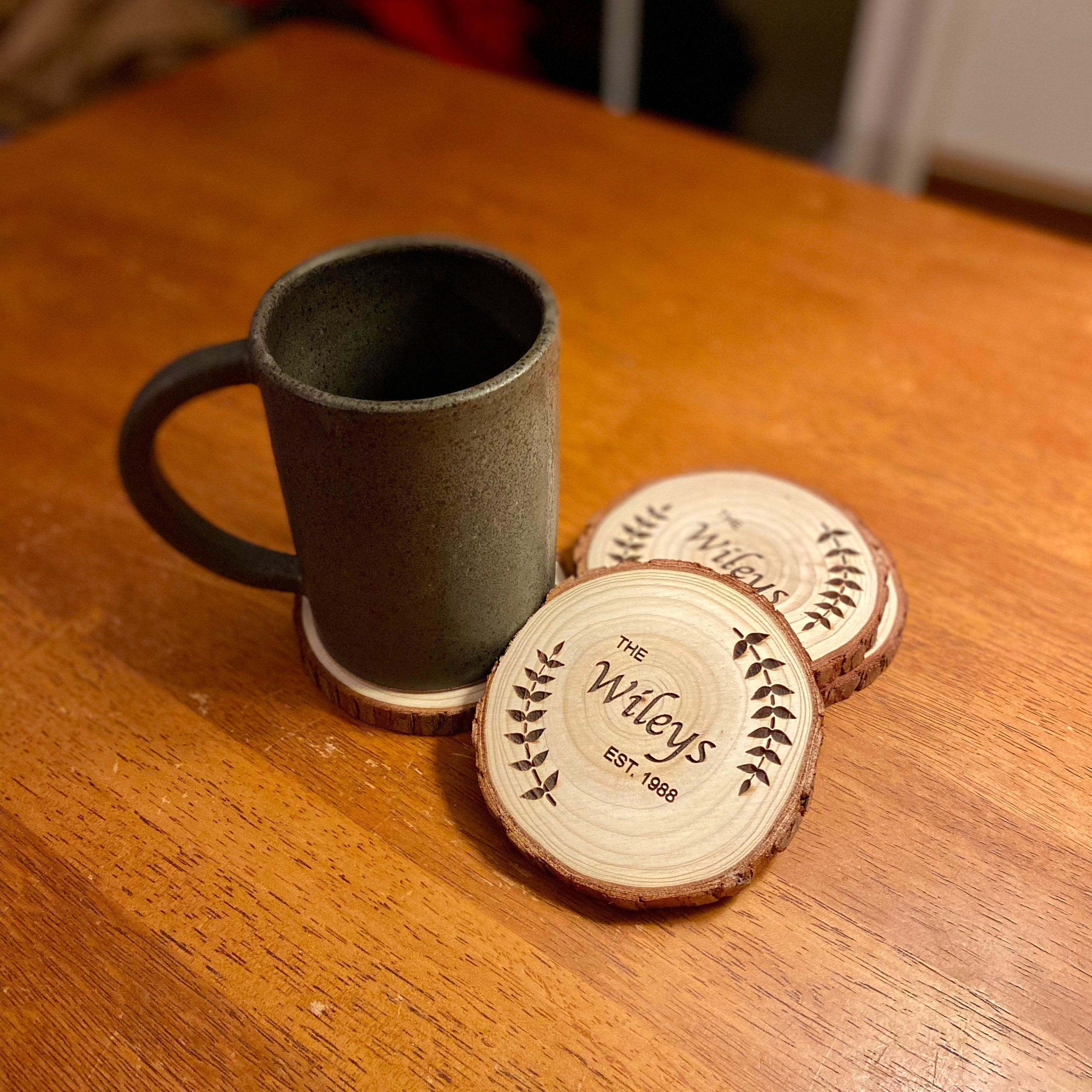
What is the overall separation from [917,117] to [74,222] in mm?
1867

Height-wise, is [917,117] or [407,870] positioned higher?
[407,870]

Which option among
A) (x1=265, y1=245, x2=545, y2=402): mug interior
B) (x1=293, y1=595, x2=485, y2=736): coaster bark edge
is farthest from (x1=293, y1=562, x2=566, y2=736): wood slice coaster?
(x1=265, y1=245, x2=545, y2=402): mug interior

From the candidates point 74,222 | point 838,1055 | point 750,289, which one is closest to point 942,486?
point 750,289

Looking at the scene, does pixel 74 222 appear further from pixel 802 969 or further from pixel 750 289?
pixel 802 969

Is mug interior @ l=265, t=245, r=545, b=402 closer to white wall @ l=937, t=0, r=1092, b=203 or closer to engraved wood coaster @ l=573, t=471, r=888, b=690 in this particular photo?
engraved wood coaster @ l=573, t=471, r=888, b=690

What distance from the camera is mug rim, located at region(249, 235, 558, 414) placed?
438 mm

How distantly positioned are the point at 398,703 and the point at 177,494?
17cm

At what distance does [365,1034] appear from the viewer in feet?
1.51

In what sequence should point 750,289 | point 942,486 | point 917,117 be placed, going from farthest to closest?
1. point 917,117
2. point 750,289
3. point 942,486

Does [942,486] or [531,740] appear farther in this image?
[942,486]

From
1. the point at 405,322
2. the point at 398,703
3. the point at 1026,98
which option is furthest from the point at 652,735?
the point at 1026,98

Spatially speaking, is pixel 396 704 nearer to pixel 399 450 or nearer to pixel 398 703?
pixel 398 703

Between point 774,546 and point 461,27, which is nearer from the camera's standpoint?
point 774,546

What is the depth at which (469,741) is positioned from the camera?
0.58 metres
